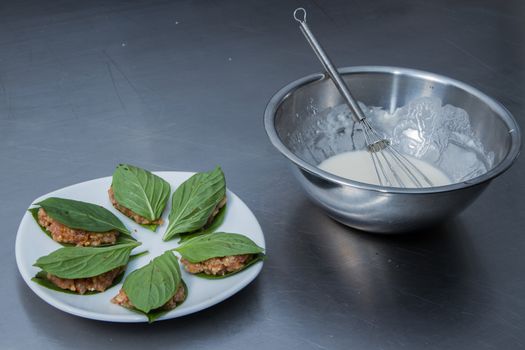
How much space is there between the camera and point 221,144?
98 cm

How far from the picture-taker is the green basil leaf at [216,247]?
704 mm

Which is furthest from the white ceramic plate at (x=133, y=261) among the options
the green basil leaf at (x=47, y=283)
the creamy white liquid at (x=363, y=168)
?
the creamy white liquid at (x=363, y=168)

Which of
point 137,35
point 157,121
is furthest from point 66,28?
point 157,121

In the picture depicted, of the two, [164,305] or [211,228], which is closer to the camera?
[164,305]

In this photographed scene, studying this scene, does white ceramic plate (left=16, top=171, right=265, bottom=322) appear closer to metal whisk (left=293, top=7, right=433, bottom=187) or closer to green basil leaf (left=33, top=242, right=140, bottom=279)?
green basil leaf (left=33, top=242, right=140, bottom=279)

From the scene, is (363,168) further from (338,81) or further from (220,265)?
(220,265)

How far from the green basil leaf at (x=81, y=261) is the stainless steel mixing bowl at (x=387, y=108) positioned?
191 millimetres

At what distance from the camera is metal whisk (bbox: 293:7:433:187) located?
85 cm

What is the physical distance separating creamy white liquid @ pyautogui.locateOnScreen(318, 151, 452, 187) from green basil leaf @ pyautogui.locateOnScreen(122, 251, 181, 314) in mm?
236

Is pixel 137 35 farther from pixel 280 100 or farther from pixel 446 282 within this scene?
pixel 446 282

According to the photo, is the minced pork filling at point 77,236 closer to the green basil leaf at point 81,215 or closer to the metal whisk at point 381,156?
the green basil leaf at point 81,215

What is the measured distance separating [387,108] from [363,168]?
0.11 meters

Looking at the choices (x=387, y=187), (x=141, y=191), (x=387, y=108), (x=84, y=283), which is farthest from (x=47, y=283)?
(x=387, y=108)

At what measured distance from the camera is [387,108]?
0.94m
